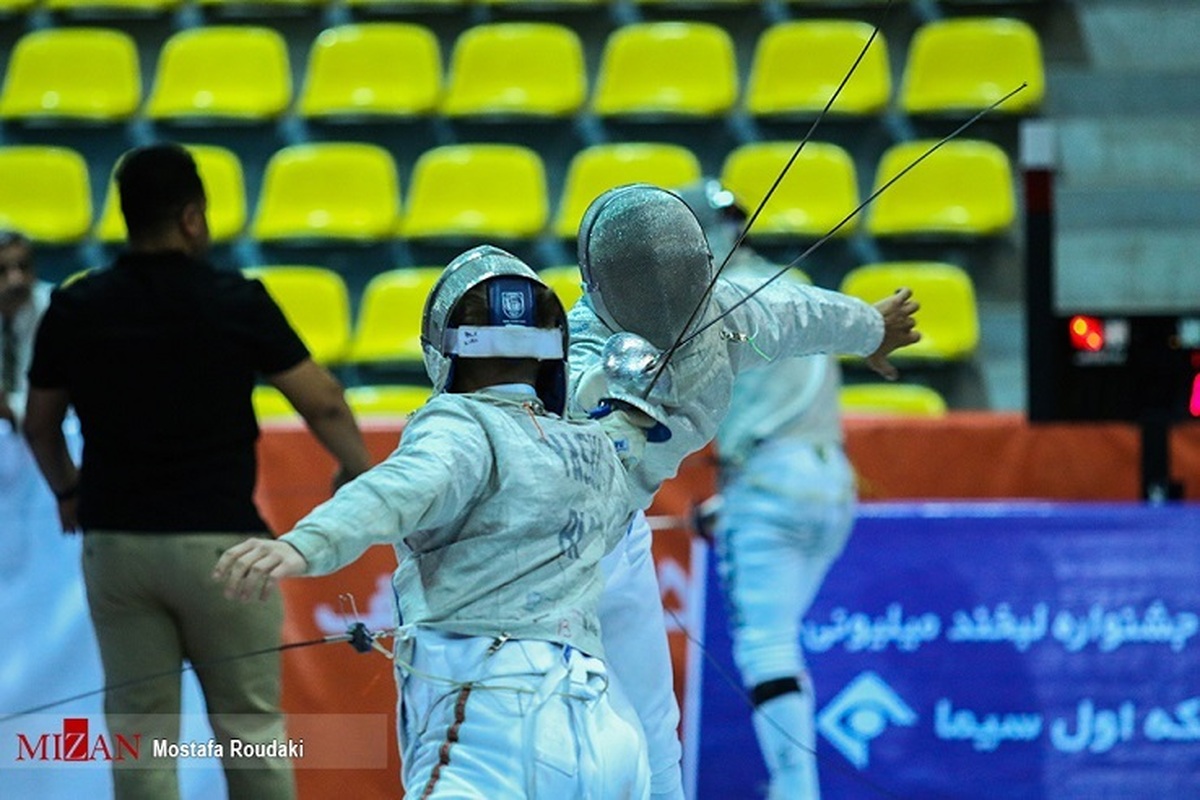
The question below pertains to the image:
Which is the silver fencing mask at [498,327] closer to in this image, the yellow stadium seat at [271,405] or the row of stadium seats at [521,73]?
the yellow stadium seat at [271,405]

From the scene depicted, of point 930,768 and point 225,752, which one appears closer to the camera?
point 225,752

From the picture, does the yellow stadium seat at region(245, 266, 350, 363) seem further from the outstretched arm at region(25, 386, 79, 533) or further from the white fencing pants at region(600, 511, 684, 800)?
the white fencing pants at region(600, 511, 684, 800)

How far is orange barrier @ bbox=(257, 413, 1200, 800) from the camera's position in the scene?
571 centimetres

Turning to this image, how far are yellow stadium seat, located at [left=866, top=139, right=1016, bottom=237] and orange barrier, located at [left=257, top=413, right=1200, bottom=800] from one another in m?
2.48

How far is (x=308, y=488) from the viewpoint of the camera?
585 centimetres

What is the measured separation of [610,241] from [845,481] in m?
2.52

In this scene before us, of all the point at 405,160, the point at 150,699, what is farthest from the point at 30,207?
the point at 150,699

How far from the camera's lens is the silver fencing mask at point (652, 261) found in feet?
11.3

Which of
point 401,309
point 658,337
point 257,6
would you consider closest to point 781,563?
point 658,337

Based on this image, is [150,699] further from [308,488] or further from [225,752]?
[308,488]

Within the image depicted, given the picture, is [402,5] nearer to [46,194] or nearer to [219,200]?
[219,200]

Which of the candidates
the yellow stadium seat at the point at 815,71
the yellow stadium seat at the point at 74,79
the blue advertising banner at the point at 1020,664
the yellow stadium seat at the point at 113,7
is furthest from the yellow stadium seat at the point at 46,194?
the blue advertising banner at the point at 1020,664

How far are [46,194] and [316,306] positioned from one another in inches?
66.6

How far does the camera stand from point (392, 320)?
8438mm
